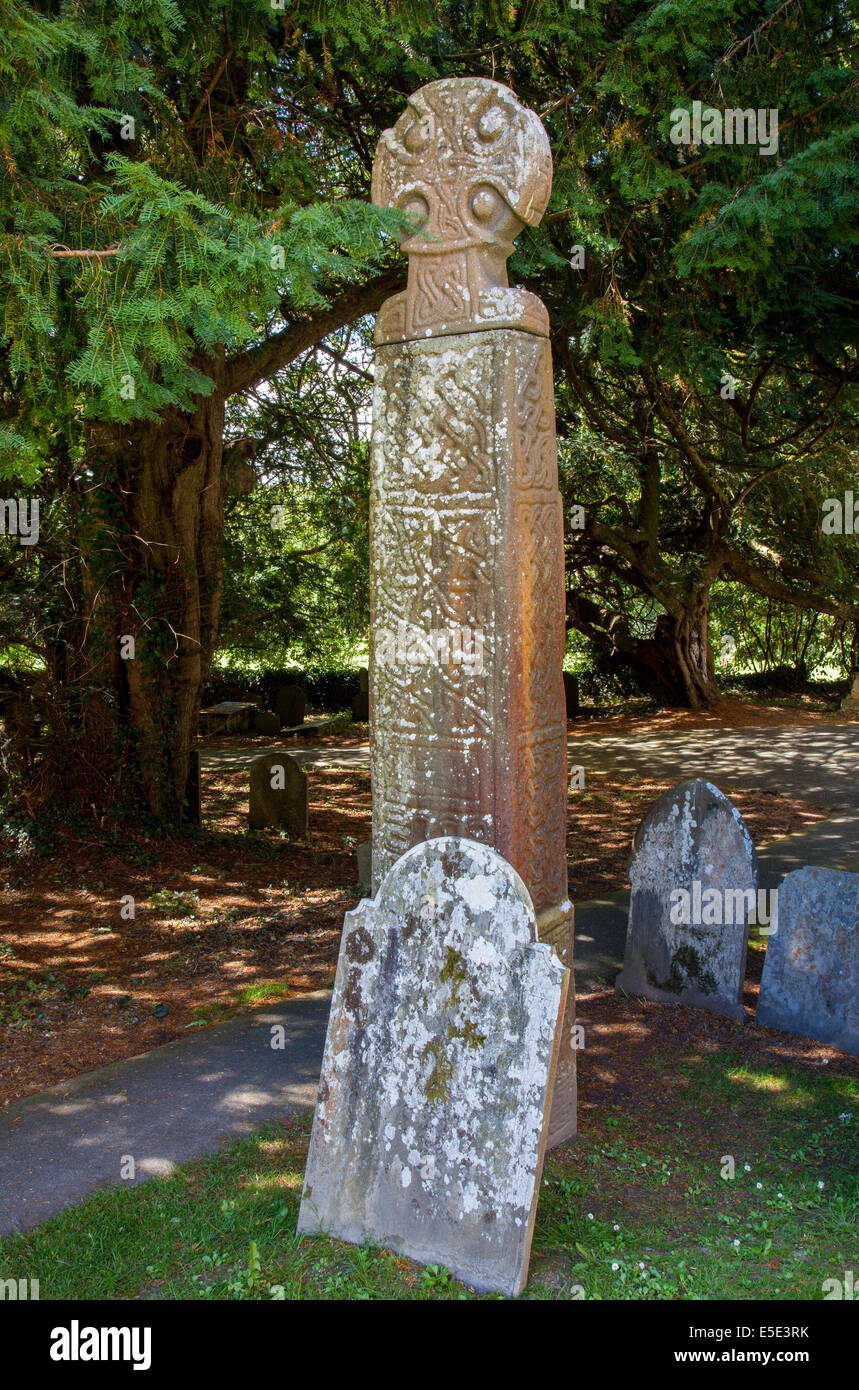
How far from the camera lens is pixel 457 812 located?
423 cm

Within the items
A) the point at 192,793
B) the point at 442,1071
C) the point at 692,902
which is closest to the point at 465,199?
the point at 442,1071

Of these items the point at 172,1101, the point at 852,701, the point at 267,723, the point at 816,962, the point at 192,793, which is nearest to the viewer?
the point at 172,1101

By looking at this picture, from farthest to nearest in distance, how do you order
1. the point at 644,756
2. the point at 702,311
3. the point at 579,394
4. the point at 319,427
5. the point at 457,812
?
the point at 644,756, the point at 579,394, the point at 319,427, the point at 702,311, the point at 457,812

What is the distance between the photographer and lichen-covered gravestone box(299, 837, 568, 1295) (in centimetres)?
334

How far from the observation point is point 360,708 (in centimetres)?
2077

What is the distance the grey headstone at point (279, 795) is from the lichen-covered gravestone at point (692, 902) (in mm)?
5188

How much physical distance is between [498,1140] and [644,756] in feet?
41.9

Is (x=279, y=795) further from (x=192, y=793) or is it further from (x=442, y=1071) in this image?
(x=442, y=1071)

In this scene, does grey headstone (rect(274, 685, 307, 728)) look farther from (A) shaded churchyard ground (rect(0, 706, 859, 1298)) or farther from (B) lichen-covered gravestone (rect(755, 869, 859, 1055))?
(B) lichen-covered gravestone (rect(755, 869, 859, 1055))

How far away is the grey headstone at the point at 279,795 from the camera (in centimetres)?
1089

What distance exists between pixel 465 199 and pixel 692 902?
13.2 ft

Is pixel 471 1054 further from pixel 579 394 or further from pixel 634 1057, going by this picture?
pixel 579 394

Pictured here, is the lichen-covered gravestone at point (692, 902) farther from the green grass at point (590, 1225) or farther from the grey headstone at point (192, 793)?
the grey headstone at point (192, 793)

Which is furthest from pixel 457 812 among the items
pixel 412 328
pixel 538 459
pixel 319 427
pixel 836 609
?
pixel 836 609
